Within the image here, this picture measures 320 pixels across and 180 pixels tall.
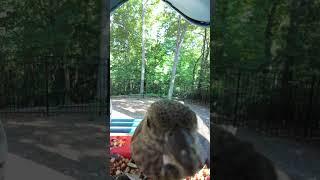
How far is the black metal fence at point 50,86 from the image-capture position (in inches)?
85.5

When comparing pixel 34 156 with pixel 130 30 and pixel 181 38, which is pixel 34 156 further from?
pixel 130 30

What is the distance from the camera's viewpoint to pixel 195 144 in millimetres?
2287

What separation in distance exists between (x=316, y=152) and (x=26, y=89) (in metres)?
1.80

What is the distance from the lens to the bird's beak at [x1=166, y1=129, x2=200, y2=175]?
87.8 inches

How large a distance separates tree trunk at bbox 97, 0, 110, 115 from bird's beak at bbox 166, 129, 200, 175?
18.7 inches

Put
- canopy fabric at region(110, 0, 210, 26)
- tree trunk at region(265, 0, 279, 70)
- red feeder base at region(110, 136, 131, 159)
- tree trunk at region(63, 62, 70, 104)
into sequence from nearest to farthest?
tree trunk at region(265, 0, 279, 70) < tree trunk at region(63, 62, 70, 104) < canopy fabric at region(110, 0, 210, 26) < red feeder base at region(110, 136, 131, 159)

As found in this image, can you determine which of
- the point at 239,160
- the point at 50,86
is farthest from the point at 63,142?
the point at 239,160

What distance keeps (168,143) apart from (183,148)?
0.10 m

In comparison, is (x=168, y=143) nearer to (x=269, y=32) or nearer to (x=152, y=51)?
(x=269, y=32)

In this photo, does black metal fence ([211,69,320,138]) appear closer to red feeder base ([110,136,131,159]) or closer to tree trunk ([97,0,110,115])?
tree trunk ([97,0,110,115])

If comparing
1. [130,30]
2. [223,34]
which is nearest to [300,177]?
[223,34]

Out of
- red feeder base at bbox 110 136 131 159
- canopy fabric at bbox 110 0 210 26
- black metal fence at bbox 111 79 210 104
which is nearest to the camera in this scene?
canopy fabric at bbox 110 0 210 26

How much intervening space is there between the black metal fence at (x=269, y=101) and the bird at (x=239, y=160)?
0.10m

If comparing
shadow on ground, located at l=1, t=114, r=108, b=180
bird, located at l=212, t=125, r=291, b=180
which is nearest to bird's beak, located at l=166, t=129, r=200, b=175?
bird, located at l=212, t=125, r=291, b=180
